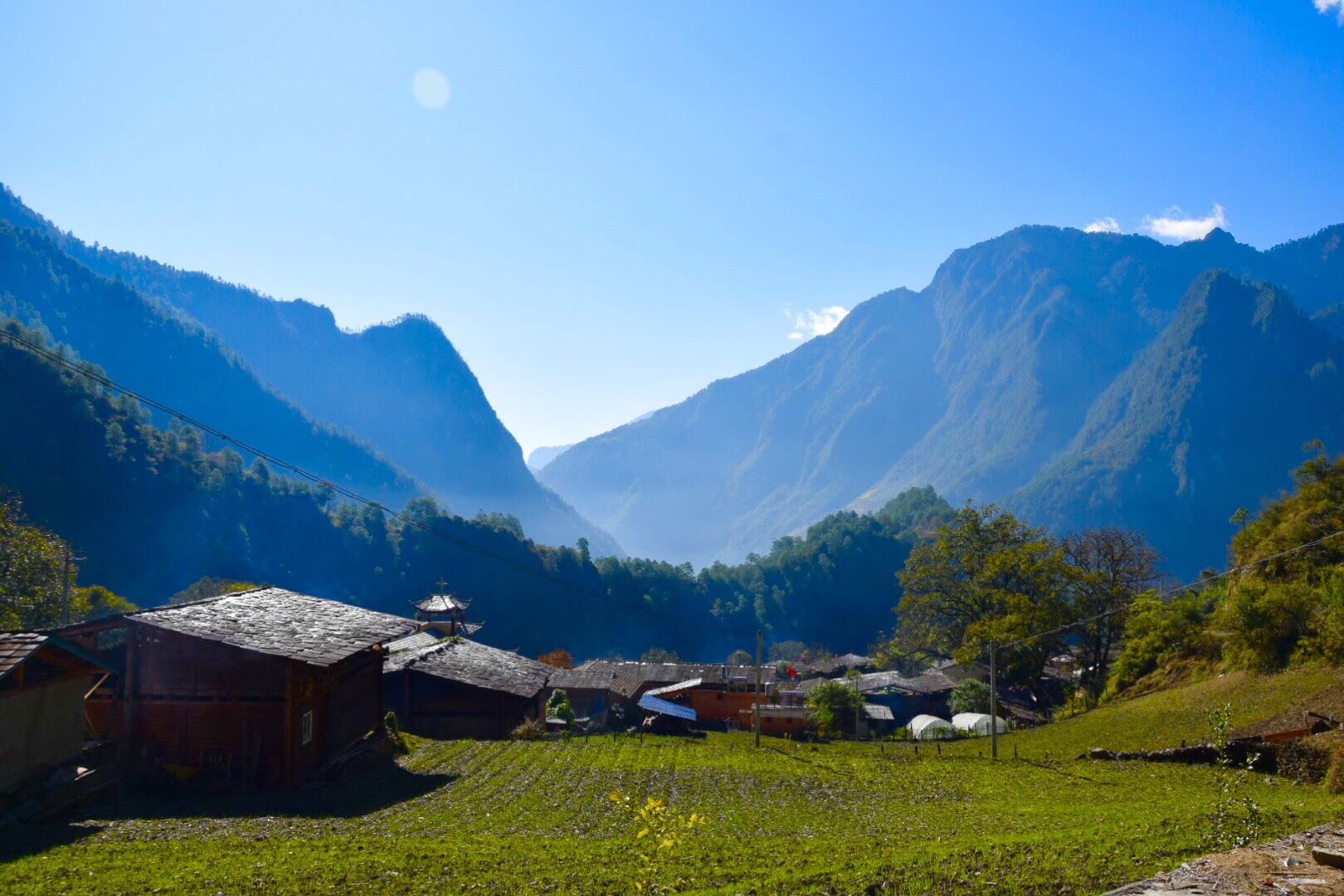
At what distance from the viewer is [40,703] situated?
16.8 metres

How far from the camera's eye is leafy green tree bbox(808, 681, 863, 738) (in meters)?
49.2

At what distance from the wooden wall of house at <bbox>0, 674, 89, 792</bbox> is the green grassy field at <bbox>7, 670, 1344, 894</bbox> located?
5.30 ft

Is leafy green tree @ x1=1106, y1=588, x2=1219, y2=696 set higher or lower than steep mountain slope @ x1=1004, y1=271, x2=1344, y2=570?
lower

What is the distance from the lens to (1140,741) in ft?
97.2

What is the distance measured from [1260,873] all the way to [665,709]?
1596 inches

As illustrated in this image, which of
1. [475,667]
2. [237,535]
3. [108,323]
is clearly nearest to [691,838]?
[475,667]

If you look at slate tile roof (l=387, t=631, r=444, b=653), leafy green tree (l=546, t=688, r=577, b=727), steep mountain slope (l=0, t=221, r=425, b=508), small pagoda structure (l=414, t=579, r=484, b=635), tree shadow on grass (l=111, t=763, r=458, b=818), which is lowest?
leafy green tree (l=546, t=688, r=577, b=727)

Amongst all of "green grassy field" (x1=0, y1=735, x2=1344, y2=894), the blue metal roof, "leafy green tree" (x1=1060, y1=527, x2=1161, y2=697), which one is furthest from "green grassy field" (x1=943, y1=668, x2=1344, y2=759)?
Result: the blue metal roof

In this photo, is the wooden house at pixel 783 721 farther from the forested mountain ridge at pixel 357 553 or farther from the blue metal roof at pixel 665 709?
the forested mountain ridge at pixel 357 553

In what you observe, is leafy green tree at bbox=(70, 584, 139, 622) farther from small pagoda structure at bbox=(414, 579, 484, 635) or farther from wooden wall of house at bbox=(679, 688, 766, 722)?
wooden wall of house at bbox=(679, 688, 766, 722)

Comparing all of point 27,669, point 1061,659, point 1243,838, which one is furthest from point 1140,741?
point 1061,659

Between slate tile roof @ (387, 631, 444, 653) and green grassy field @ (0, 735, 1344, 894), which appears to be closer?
green grassy field @ (0, 735, 1344, 894)

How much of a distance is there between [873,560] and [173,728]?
5529 inches

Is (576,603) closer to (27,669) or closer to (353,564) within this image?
(353,564)
